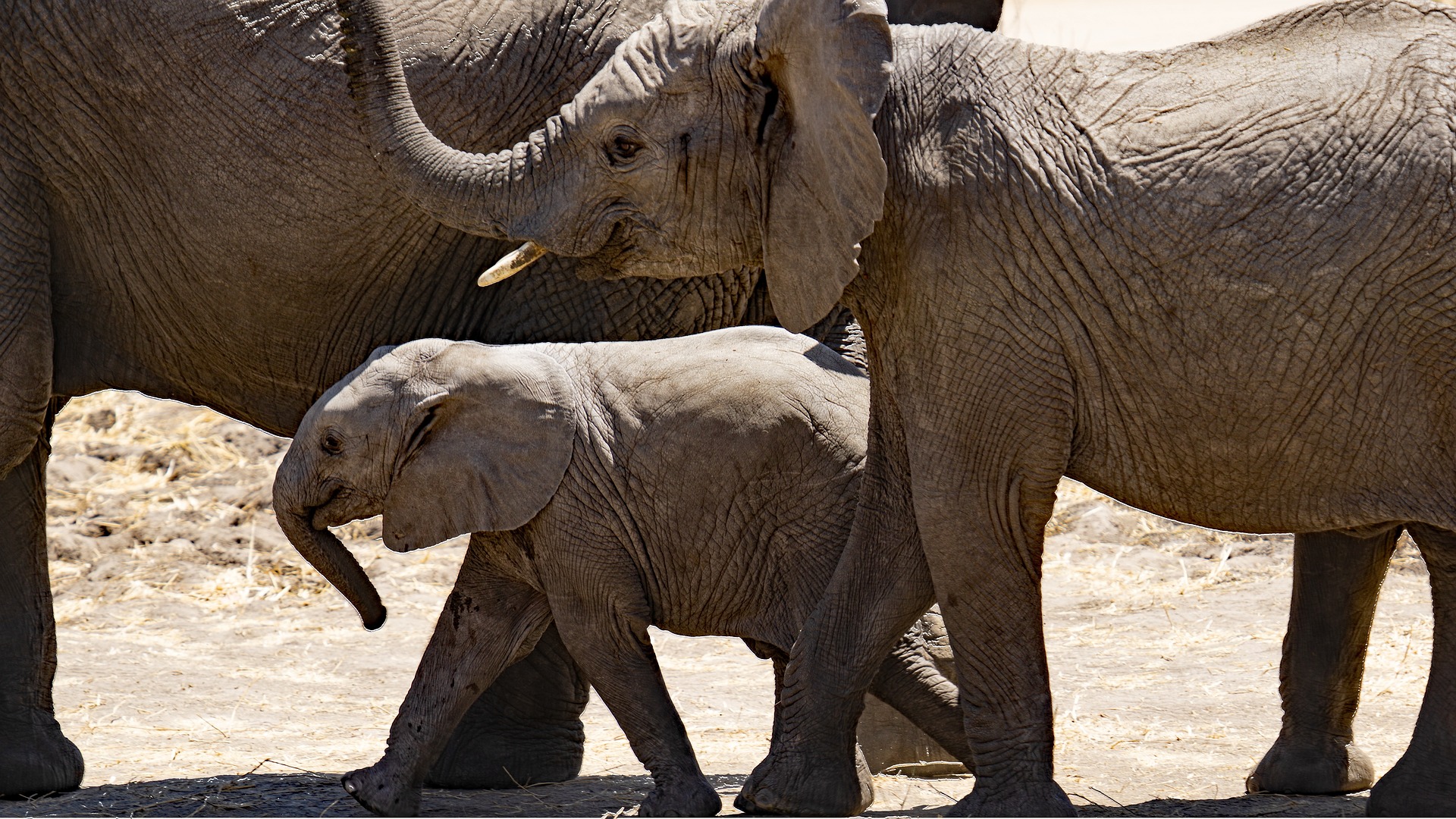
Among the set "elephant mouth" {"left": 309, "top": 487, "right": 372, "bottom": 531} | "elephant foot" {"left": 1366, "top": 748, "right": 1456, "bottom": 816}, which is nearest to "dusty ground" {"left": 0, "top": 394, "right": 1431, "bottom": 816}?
"elephant foot" {"left": 1366, "top": 748, "right": 1456, "bottom": 816}

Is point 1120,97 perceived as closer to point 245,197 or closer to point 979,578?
point 979,578

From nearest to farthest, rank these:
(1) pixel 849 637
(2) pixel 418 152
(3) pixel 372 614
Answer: (2) pixel 418 152, (1) pixel 849 637, (3) pixel 372 614

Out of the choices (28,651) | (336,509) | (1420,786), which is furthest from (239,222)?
(1420,786)

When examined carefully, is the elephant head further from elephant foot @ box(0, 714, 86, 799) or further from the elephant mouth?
elephant foot @ box(0, 714, 86, 799)

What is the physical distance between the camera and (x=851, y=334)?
5.60 meters

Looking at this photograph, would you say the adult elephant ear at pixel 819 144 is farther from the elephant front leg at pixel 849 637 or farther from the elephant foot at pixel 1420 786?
the elephant foot at pixel 1420 786

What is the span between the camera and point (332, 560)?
4.97m

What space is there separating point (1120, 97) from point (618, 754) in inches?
105

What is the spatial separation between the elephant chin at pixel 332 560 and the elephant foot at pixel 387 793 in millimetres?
360

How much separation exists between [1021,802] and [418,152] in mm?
1907

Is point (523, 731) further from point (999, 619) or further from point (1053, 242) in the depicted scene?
point (1053, 242)

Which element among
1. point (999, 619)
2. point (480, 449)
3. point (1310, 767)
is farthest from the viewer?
point (1310, 767)

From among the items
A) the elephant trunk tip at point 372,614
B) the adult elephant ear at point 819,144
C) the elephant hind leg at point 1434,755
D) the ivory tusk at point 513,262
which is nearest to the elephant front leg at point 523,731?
the elephant trunk tip at point 372,614

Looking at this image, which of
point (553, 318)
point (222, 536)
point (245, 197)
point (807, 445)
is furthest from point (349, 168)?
point (222, 536)
